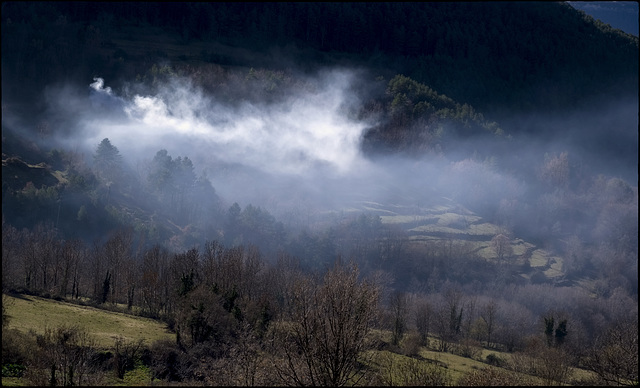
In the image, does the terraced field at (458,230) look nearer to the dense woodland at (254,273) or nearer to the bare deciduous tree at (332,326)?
the dense woodland at (254,273)

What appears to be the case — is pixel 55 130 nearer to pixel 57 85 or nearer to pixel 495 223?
pixel 57 85

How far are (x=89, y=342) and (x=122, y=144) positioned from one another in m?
128

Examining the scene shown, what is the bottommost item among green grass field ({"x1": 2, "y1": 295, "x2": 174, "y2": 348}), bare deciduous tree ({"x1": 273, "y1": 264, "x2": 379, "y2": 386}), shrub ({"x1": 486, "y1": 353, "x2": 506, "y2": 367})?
shrub ({"x1": 486, "y1": 353, "x2": 506, "y2": 367})

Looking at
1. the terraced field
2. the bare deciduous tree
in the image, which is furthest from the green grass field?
the terraced field

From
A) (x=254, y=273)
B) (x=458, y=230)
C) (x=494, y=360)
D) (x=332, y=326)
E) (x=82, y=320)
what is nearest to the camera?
(x=332, y=326)

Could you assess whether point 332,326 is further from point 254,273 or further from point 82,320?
point 254,273

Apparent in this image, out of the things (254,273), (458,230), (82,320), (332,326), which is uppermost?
(458,230)

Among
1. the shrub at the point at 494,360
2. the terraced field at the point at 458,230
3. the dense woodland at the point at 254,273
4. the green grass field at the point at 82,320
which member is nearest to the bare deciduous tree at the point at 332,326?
the dense woodland at the point at 254,273

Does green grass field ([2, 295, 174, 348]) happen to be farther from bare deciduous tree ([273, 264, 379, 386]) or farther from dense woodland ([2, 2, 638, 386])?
bare deciduous tree ([273, 264, 379, 386])

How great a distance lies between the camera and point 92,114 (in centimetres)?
17938

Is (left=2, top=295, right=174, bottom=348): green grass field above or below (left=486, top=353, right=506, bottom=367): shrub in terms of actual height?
above

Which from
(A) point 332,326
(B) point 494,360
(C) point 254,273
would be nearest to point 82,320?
(C) point 254,273

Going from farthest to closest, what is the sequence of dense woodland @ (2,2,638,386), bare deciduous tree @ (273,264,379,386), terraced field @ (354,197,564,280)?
terraced field @ (354,197,564,280), dense woodland @ (2,2,638,386), bare deciduous tree @ (273,264,379,386)

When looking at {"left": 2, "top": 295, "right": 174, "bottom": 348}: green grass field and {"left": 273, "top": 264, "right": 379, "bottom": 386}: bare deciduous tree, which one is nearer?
{"left": 273, "top": 264, "right": 379, "bottom": 386}: bare deciduous tree
